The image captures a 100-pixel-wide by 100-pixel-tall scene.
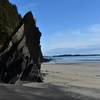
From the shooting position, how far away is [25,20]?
29.6 meters

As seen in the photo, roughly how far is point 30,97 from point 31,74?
9.04 meters

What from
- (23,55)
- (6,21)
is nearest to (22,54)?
(23,55)

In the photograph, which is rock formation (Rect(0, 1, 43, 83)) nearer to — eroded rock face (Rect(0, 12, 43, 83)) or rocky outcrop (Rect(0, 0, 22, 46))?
eroded rock face (Rect(0, 12, 43, 83))

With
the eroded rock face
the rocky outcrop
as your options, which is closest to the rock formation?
the eroded rock face

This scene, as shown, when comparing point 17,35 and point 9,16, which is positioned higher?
point 9,16

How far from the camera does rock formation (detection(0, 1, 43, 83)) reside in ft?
84.6

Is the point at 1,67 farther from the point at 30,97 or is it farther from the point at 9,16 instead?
the point at 9,16

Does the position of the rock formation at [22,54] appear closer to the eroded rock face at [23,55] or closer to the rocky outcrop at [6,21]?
the eroded rock face at [23,55]

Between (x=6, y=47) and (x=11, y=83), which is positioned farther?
(x=6, y=47)

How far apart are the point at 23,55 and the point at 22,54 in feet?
0.38

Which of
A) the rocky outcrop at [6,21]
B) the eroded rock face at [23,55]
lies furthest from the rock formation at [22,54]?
the rocky outcrop at [6,21]

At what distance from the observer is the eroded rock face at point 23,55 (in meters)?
25.8

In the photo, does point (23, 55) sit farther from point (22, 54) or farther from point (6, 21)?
point (6, 21)

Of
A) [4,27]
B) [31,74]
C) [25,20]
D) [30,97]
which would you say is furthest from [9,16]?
[30,97]
